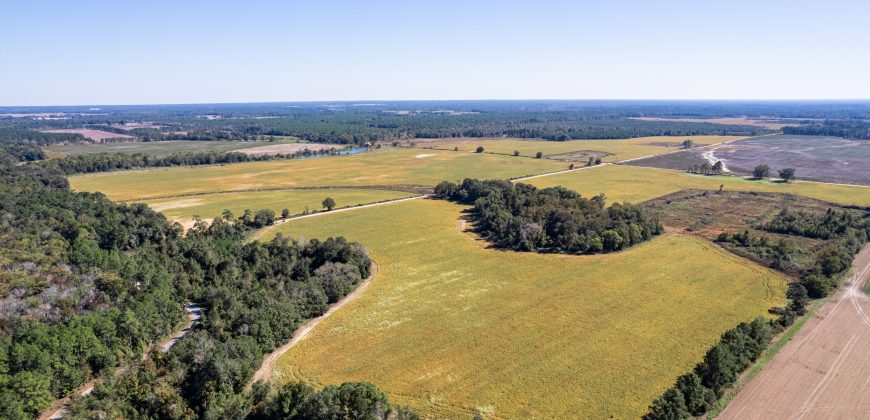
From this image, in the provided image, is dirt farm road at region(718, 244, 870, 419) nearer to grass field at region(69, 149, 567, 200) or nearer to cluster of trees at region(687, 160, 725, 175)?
grass field at region(69, 149, 567, 200)

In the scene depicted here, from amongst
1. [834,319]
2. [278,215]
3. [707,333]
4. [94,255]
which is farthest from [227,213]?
[834,319]

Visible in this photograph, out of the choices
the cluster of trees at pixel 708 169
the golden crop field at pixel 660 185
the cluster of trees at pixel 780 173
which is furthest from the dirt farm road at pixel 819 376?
the cluster of trees at pixel 708 169

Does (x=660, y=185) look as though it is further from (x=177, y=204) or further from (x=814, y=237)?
(x=177, y=204)

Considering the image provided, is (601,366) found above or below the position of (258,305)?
below

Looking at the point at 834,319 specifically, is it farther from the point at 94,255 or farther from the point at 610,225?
the point at 94,255

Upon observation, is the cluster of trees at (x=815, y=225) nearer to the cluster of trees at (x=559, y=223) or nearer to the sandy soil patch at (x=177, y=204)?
the cluster of trees at (x=559, y=223)

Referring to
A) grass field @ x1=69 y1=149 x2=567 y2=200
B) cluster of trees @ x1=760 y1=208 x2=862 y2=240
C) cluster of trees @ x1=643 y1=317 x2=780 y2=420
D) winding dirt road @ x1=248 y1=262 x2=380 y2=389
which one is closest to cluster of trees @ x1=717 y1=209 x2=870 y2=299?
cluster of trees @ x1=760 y1=208 x2=862 y2=240
